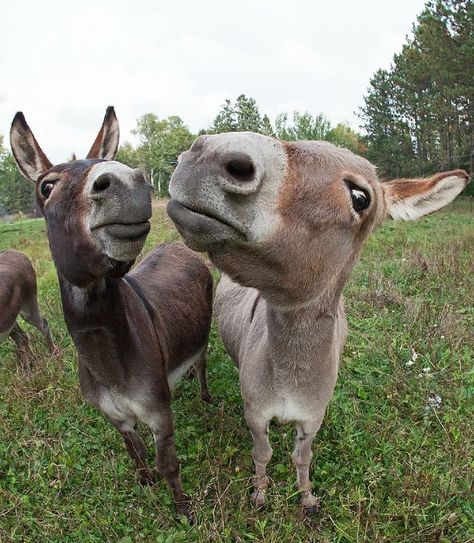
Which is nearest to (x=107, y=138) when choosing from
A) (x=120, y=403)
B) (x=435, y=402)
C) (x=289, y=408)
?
(x=120, y=403)

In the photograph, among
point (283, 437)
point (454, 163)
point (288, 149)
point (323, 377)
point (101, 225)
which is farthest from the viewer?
point (454, 163)

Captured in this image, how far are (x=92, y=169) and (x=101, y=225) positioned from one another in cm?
32

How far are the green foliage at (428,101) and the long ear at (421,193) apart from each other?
19778 millimetres

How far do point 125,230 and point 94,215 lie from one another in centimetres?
17

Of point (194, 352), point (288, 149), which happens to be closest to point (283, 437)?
point (194, 352)

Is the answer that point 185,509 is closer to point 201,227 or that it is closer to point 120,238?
point 120,238

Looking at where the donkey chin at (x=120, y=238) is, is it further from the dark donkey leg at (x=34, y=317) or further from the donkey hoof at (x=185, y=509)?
the dark donkey leg at (x=34, y=317)

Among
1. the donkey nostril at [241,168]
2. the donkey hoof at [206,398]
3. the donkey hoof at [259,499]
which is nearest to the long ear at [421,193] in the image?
the donkey nostril at [241,168]

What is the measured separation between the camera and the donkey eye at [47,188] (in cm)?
222

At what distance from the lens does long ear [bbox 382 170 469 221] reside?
2021 mm

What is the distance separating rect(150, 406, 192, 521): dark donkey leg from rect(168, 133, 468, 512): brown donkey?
576 mm

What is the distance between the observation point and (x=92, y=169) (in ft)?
6.56

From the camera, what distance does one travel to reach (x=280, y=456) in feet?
11.5

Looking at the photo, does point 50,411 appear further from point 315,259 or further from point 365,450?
point 315,259
